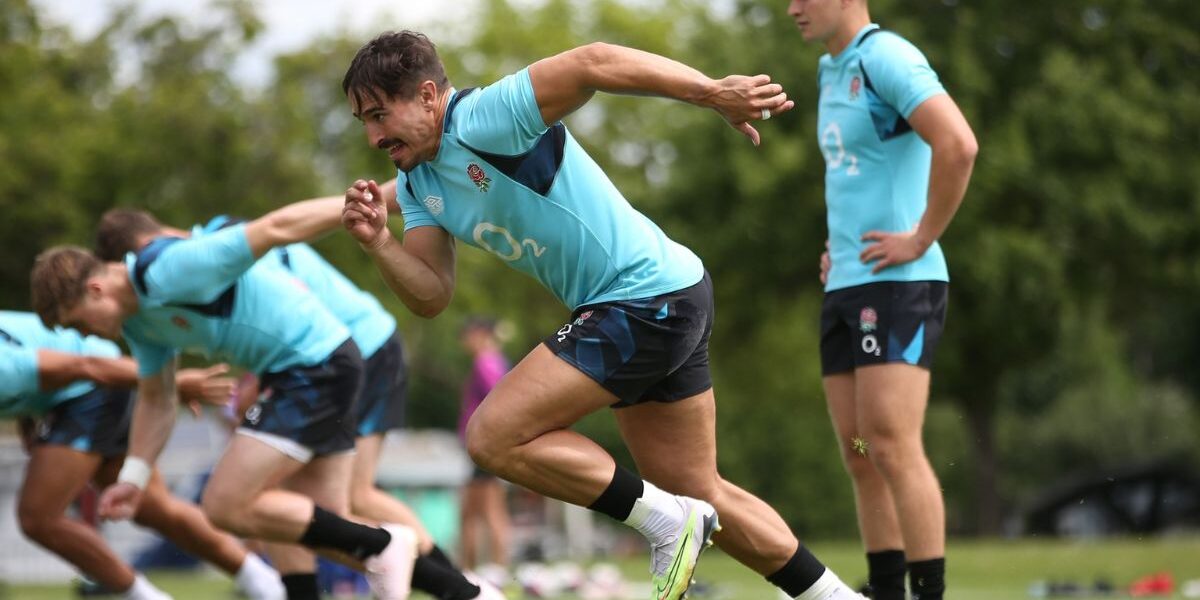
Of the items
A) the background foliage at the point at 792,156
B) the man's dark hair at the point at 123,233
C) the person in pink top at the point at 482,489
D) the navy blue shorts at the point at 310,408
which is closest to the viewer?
the navy blue shorts at the point at 310,408

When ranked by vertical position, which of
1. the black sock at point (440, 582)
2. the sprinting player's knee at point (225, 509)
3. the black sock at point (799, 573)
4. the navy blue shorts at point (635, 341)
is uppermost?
the navy blue shorts at point (635, 341)

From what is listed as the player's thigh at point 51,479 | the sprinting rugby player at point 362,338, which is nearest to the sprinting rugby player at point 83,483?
the player's thigh at point 51,479

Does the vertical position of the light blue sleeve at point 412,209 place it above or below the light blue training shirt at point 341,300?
above

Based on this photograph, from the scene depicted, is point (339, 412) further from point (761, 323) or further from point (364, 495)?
point (761, 323)

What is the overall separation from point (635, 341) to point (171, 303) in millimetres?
2629

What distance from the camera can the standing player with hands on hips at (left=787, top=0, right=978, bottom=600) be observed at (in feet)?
20.2

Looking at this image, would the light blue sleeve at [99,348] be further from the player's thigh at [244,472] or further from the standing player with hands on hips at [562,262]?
the standing player with hands on hips at [562,262]

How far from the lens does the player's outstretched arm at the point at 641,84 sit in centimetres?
479

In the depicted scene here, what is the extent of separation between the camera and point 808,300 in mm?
28266

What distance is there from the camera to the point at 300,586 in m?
7.30

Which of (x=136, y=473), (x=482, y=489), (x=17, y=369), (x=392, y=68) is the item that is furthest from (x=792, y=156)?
(x=392, y=68)

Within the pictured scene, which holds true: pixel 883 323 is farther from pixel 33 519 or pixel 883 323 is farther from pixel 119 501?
pixel 33 519

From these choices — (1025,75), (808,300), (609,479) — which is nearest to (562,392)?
(609,479)

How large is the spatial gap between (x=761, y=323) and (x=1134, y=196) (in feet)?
24.5
